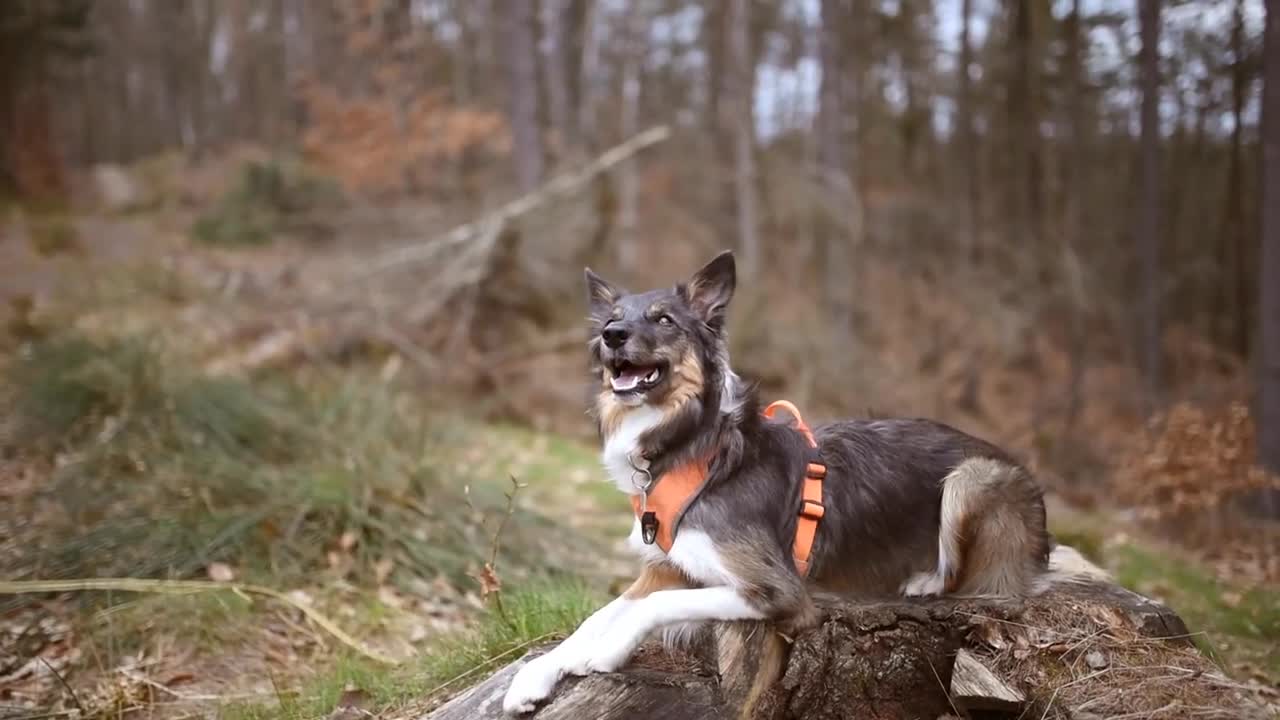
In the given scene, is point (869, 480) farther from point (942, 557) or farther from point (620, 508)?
point (620, 508)

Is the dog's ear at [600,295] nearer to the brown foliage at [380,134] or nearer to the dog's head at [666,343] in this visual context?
the dog's head at [666,343]

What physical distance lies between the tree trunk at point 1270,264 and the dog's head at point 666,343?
639cm

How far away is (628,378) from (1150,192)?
14.5 meters

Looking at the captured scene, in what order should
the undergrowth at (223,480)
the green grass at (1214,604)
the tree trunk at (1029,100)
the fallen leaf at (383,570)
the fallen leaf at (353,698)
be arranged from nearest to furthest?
the fallen leaf at (353,698) < the green grass at (1214,604) < the undergrowth at (223,480) < the fallen leaf at (383,570) < the tree trunk at (1029,100)

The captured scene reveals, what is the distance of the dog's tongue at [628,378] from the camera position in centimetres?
339

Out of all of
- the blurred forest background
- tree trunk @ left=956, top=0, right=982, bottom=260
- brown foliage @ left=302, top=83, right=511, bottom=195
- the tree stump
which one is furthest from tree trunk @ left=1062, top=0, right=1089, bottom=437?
brown foliage @ left=302, top=83, right=511, bottom=195

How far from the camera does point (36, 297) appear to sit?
1084 cm

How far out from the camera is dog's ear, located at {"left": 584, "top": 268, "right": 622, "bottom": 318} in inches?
150

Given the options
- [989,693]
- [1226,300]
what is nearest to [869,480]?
[989,693]

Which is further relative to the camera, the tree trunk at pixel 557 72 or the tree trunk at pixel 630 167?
the tree trunk at pixel 557 72

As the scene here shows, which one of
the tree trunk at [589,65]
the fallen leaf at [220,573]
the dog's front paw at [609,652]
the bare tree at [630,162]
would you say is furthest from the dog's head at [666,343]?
the tree trunk at [589,65]

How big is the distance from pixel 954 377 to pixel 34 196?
2094cm

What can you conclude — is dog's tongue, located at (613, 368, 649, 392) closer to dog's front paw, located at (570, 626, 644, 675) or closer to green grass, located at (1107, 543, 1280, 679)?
dog's front paw, located at (570, 626, 644, 675)

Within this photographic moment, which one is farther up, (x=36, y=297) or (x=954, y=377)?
(x=36, y=297)
